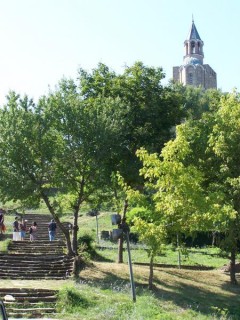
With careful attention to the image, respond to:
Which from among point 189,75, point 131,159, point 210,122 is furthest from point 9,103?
point 189,75

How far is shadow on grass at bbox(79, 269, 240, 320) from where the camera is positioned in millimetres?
19047

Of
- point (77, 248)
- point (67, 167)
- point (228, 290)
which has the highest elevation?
point (67, 167)

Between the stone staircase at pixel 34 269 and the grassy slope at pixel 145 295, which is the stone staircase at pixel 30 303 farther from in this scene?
the grassy slope at pixel 145 295

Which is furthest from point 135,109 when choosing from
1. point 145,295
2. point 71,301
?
point 71,301

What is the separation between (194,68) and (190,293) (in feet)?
361

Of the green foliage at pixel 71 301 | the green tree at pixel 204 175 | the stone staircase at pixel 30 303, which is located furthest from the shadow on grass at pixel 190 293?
the stone staircase at pixel 30 303

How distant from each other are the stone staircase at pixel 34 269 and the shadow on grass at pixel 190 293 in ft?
7.15

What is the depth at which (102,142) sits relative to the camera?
23.2 m

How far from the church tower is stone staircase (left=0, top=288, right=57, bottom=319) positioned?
109787 mm

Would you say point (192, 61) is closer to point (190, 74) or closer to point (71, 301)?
point (190, 74)

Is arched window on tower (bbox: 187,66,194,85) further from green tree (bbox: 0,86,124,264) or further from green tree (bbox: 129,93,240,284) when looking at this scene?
green tree (bbox: 0,86,124,264)

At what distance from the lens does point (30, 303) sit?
17562mm

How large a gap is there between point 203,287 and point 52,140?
9705 mm

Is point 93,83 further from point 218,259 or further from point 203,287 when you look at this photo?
point 218,259
